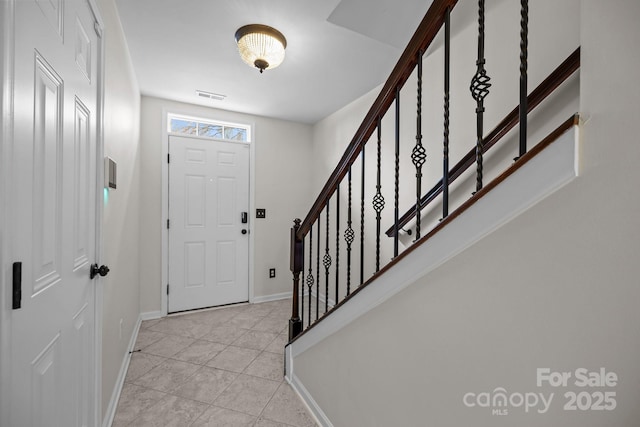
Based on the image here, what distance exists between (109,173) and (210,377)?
1.54 meters

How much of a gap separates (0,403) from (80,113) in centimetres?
101

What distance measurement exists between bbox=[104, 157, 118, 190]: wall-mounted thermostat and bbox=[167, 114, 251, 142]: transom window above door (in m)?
1.78

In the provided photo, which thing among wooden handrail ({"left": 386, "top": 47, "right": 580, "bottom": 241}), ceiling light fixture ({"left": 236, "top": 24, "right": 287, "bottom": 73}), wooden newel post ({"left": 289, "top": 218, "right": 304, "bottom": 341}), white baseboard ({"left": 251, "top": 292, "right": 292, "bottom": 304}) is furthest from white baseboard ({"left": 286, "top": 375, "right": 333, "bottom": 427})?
ceiling light fixture ({"left": 236, "top": 24, "right": 287, "bottom": 73})

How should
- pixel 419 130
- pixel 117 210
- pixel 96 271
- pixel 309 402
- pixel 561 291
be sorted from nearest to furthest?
pixel 561 291 → pixel 419 130 → pixel 96 271 → pixel 309 402 → pixel 117 210

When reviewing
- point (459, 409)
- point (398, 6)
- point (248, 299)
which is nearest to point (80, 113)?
point (459, 409)

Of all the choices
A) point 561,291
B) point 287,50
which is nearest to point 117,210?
point 287,50

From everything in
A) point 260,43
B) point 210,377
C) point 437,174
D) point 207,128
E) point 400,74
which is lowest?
point 210,377

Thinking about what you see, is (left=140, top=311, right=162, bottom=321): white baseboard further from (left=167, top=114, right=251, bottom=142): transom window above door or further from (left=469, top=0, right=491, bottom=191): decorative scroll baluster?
(left=469, top=0, right=491, bottom=191): decorative scroll baluster

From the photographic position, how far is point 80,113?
1.13 m

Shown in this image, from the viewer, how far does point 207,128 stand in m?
3.45

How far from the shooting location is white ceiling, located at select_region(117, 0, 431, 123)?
180 centimetres

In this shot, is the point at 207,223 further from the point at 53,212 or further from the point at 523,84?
the point at 523,84

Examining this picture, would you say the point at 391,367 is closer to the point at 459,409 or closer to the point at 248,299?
the point at 459,409

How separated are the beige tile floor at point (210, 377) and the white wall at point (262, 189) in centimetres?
70
